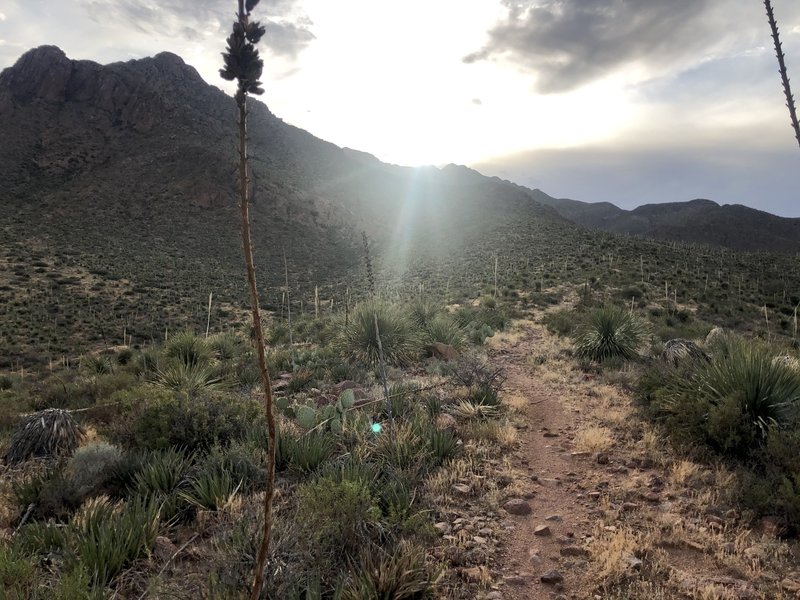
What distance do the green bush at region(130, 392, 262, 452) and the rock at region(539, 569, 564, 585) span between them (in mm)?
3807

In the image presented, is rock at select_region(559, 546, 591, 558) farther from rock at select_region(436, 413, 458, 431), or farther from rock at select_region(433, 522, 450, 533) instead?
rock at select_region(436, 413, 458, 431)

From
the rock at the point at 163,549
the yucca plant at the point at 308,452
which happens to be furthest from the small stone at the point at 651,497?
the rock at the point at 163,549

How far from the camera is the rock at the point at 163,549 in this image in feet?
11.8

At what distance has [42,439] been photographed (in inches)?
239

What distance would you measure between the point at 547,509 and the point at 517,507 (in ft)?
1.08

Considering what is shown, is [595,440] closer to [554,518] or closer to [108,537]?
[554,518]

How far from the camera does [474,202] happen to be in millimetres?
74000

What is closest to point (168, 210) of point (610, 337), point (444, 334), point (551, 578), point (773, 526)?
point (444, 334)

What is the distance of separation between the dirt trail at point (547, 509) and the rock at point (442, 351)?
256 centimetres

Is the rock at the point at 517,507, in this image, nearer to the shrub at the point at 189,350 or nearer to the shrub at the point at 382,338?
the shrub at the point at 382,338

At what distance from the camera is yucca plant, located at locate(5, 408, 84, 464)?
6.02 m

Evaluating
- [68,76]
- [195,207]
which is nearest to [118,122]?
[68,76]

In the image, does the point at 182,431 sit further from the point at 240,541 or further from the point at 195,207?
the point at 195,207

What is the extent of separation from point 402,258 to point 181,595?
4637cm
